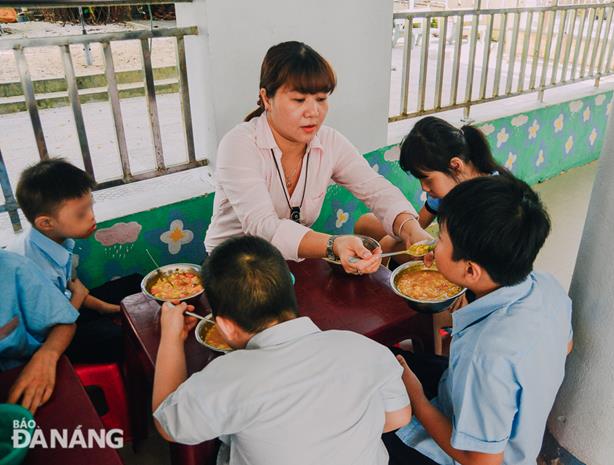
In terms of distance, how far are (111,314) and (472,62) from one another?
333cm

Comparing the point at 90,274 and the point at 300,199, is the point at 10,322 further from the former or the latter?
the point at 300,199

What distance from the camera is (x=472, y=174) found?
2.41m

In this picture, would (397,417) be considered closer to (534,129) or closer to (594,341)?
(594,341)

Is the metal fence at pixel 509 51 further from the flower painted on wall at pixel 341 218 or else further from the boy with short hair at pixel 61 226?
the boy with short hair at pixel 61 226

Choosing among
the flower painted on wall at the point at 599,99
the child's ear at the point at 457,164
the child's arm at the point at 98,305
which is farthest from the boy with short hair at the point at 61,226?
the flower painted on wall at the point at 599,99

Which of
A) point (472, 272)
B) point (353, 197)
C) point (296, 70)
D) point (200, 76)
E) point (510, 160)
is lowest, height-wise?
point (510, 160)

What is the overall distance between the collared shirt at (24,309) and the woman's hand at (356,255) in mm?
985

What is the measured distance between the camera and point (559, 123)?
506 centimetres

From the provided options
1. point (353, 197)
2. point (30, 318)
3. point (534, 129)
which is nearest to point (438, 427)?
point (30, 318)

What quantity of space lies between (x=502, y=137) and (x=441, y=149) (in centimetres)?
250

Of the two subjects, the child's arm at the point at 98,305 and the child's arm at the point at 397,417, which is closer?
the child's arm at the point at 397,417

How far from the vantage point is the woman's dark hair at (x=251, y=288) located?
4.25ft

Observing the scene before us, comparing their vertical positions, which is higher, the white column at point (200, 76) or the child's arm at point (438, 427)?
the white column at point (200, 76)

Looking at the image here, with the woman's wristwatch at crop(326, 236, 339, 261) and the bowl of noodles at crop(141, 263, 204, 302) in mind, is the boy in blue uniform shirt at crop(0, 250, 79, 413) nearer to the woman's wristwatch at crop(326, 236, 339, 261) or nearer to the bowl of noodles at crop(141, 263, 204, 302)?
the bowl of noodles at crop(141, 263, 204, 302)
